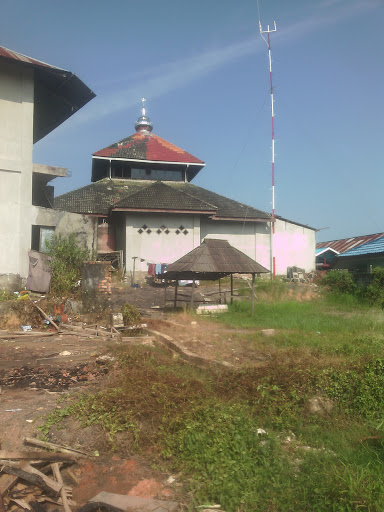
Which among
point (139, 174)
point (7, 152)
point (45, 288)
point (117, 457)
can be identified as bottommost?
point (117, 457)

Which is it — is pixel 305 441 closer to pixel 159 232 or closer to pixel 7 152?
pixel 7 152

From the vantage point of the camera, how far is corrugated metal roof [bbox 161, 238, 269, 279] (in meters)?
13.3

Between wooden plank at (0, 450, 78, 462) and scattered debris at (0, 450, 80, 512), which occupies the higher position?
wooden plank at (0, 450, 78, 462)

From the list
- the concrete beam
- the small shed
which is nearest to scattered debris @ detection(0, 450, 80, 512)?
the small shed

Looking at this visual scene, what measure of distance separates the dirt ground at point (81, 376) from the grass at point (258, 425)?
0.21m

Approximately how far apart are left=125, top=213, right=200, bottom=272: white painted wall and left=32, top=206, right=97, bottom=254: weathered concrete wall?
4.42m

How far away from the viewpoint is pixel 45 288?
14.1 metres

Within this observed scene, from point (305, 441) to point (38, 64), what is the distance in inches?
558

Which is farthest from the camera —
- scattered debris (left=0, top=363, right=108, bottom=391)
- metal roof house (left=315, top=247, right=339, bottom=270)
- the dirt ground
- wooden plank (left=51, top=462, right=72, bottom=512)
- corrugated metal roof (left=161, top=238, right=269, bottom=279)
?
metal roof house (left=315, top=247, right=339, bottom=270)

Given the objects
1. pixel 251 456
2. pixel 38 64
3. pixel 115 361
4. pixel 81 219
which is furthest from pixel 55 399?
pixel 38 64

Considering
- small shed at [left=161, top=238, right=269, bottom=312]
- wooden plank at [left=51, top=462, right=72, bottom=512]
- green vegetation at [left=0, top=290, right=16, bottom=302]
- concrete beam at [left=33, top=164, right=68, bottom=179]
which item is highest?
concrete beam at [left=33, top=164, right=68, bottom=179]

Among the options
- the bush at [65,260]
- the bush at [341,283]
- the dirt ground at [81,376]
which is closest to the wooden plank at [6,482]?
the dirt ground at [81,376]

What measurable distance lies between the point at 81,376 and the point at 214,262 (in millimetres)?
7300

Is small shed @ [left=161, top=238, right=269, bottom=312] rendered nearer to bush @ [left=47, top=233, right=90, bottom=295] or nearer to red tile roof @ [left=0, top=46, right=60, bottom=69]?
bush @ [left=47, top=233, right=90, bottom=295]
